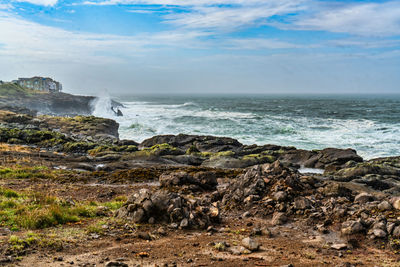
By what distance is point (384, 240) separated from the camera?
862 centimetres

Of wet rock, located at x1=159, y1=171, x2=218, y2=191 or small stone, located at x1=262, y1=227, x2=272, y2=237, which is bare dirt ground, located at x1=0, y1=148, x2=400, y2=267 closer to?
small stone, located at x1=262, y1=227, x2=272, y2=237

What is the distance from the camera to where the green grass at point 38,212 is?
357 inches

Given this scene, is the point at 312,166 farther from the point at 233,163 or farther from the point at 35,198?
the point at 35,198

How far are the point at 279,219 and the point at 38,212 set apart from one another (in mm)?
7282

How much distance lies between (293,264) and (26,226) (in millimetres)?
6905

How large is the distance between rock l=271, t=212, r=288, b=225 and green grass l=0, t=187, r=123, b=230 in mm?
5622

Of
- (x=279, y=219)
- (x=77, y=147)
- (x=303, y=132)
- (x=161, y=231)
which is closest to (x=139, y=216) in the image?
(x=161, y=231)

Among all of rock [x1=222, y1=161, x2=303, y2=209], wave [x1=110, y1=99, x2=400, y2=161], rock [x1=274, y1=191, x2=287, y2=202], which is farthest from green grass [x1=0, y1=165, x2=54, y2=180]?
wave [x1=110, y1=99, x2=400, y2=161]

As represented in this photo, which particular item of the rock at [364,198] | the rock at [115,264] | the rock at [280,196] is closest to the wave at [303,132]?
the rock at [364,198]

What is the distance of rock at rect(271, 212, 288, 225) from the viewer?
10539mm

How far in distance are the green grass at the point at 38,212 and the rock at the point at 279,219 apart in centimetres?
562

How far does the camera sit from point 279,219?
10.6 meters

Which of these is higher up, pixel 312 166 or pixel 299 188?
pixel 299 188

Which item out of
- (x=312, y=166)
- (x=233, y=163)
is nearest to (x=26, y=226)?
(x=233, y=163)
